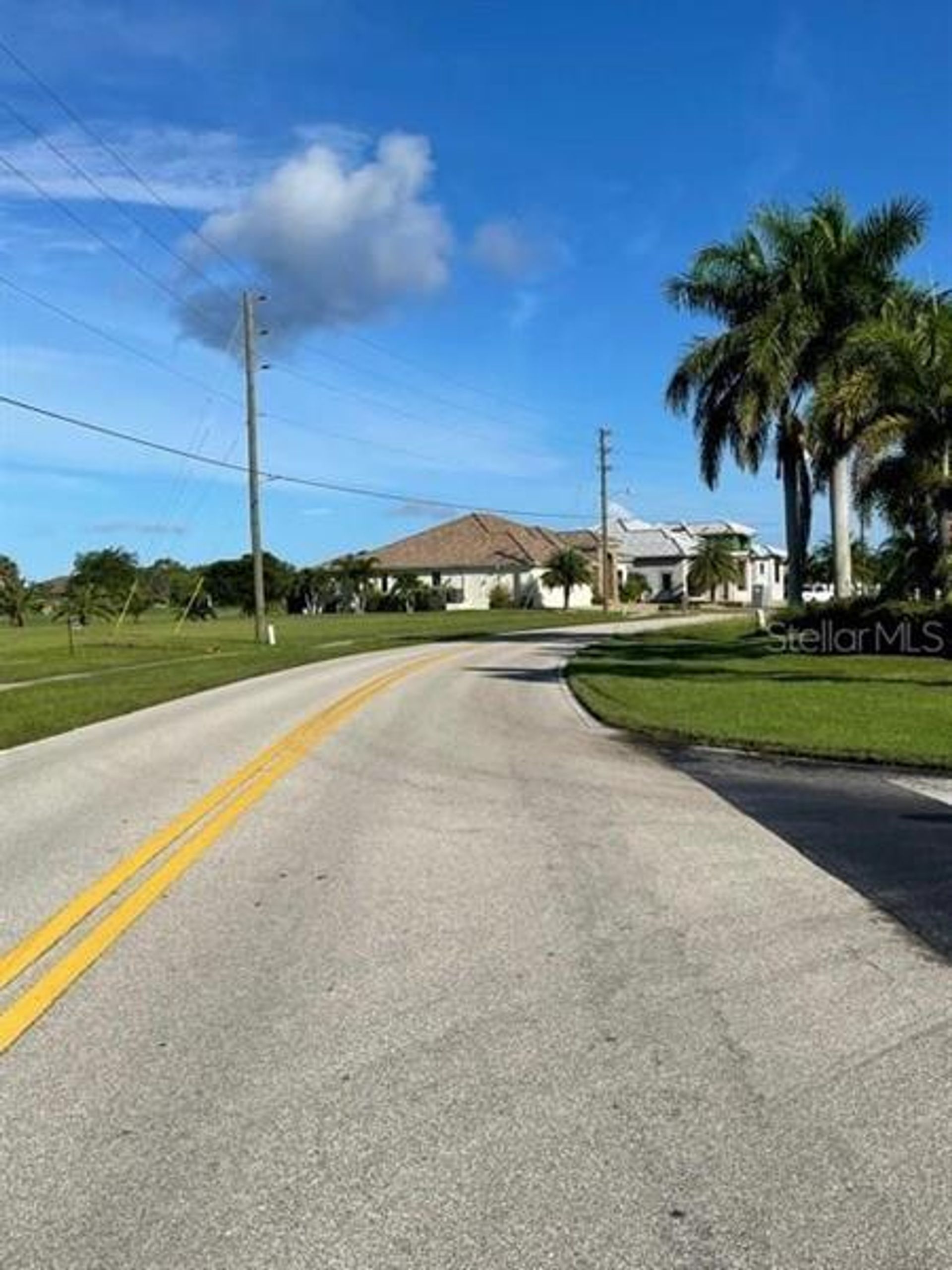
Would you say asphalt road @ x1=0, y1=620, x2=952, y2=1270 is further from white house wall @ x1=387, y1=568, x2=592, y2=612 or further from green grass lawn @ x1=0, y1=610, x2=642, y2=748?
white house wall @ x1=387, y1=568, x2=592, y2=612

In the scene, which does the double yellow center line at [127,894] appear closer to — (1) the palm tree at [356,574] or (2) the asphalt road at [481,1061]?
(2) the asphalt road at [481,1061]

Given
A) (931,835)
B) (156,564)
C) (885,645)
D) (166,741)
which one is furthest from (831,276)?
(156,564)

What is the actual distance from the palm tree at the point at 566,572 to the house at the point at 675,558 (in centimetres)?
1619

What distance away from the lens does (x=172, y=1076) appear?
16.3ft

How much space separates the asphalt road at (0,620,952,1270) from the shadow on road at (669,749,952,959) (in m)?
0.14

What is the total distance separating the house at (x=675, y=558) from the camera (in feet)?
371

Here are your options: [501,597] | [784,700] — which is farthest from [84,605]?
[784,700]

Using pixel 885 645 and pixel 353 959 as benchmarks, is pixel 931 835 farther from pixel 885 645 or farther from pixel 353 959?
pixel 885 645

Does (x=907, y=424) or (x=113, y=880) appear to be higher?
(x=907, y=424)

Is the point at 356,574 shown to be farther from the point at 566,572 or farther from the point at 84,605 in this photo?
the point at 84,605

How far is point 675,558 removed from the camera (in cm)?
11506

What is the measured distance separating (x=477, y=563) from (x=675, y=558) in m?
22.7

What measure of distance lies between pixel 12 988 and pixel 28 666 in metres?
34.6

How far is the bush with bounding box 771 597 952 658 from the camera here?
30328 millimetres
